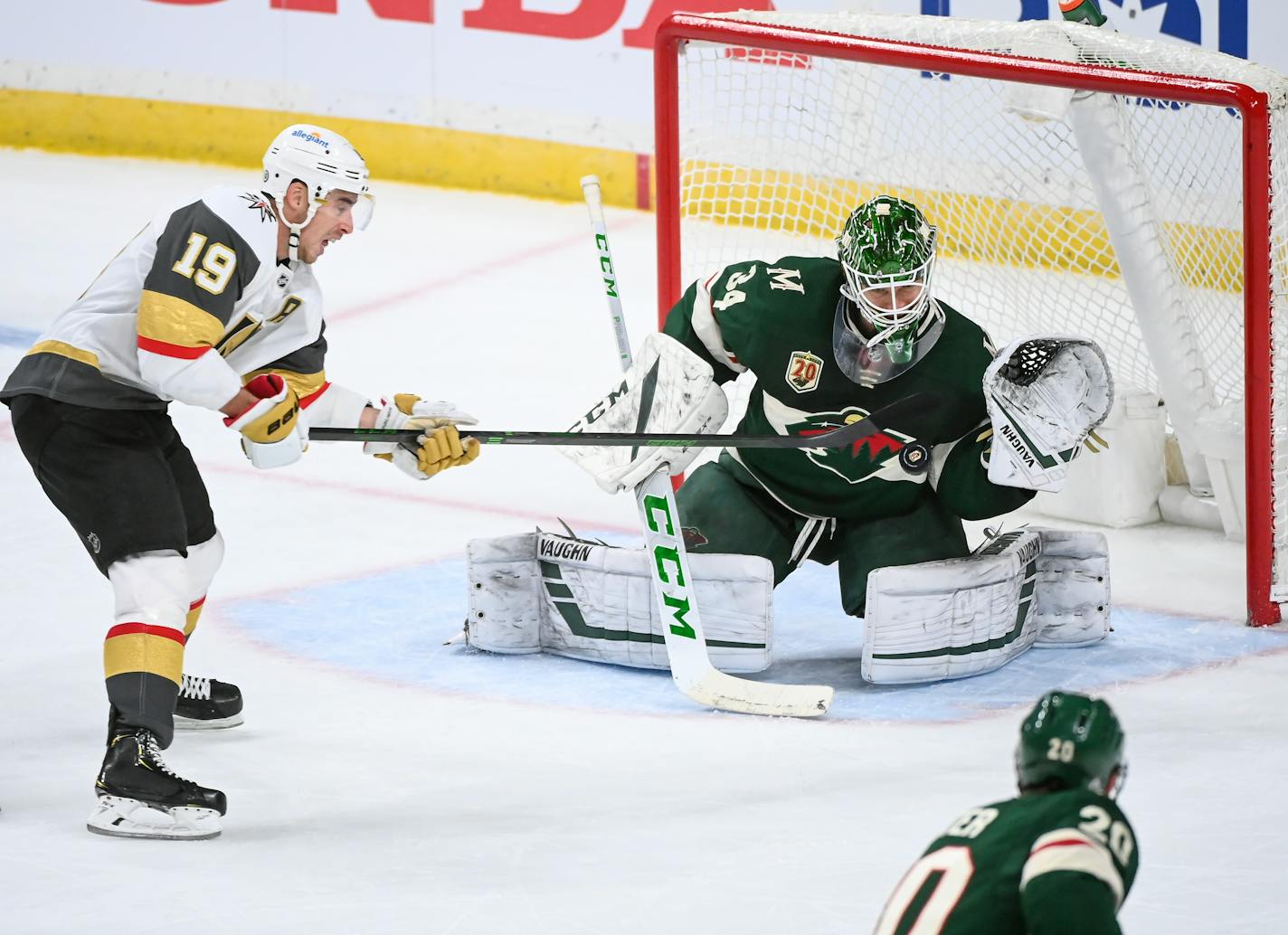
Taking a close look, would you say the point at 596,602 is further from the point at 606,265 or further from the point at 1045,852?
the point at 1045,852

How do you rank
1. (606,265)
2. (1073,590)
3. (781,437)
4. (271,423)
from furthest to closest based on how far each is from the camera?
1. (606,265)
2. (1073,590)
3. (781,437)
4. (271,423)

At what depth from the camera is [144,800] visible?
3.19 metres

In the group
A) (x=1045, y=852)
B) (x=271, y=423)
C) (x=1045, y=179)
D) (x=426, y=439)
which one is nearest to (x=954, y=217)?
(x=1045, y=179)

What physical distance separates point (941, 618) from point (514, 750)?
83 cm

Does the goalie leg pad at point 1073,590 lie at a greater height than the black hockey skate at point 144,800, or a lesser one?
greater

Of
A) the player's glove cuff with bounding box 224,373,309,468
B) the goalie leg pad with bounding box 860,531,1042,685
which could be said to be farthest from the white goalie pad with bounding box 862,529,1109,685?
the player's glove cuff with bounding box 224,373,309,468

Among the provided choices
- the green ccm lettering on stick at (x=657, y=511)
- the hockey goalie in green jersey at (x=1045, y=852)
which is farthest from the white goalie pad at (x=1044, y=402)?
the hockey goalie in green jersey at (x=1045, y=852)

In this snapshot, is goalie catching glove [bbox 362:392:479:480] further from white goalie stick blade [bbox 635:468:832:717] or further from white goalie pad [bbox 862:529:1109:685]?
white goalie pad [bbox 862:529:1109:685]

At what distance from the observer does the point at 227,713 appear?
372 centimetres

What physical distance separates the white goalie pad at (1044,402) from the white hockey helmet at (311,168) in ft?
3.82

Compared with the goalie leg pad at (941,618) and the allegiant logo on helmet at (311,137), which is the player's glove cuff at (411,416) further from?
the goalie leg pad at (941,618)

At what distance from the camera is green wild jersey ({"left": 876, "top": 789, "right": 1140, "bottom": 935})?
1.75 meters

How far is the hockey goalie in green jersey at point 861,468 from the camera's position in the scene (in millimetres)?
3736

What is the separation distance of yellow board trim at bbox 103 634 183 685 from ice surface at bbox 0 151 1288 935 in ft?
0.84
